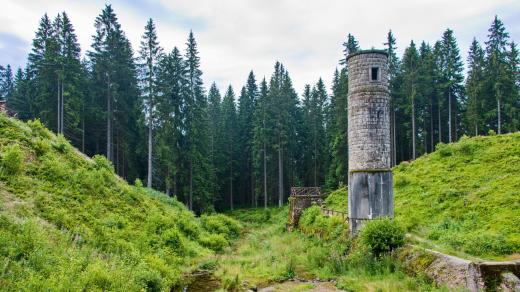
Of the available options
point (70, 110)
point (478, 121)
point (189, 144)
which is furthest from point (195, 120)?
point (478, 121)

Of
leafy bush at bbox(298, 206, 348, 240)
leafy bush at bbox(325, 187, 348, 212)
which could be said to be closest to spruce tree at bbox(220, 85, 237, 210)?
leafy bush at bbox(325, 187, 348, 212)

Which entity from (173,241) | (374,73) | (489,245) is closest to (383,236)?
(489,245)

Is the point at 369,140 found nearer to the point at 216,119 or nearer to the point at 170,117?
the point at 170,117

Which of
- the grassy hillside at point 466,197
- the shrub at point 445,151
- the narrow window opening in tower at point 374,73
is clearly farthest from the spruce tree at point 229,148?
the narrow window opening in tower at point 374,73

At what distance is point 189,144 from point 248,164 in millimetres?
13920

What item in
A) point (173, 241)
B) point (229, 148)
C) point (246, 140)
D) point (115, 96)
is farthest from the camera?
point (246, 140)

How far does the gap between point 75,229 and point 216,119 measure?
1555 inches

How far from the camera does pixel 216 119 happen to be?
5050 centimetres

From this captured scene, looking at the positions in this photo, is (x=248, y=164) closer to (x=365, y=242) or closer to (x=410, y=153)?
(x=410, y=153)

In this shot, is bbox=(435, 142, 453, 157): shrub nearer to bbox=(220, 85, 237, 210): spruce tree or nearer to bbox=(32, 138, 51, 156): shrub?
bbox=(32, 138, 51, 156): shrub

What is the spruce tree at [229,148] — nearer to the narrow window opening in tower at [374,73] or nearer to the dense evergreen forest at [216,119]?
the dense evergreen forest at [216,119]

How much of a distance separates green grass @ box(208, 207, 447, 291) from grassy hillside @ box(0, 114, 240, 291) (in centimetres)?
215

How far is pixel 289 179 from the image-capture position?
44844 millimetres

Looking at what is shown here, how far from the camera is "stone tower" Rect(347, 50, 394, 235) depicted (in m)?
14.7
